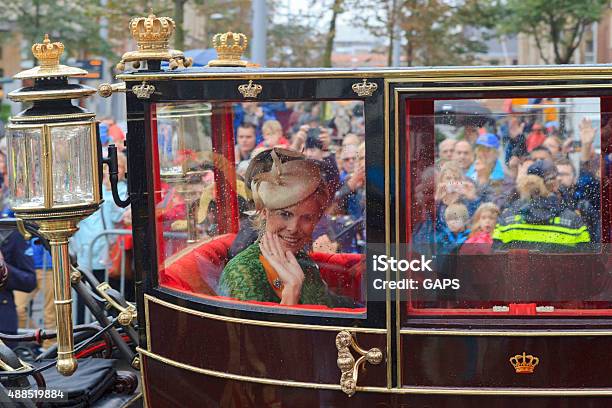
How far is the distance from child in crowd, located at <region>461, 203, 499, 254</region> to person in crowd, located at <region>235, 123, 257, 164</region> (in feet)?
3.19

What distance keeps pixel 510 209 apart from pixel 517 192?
0.07 metres

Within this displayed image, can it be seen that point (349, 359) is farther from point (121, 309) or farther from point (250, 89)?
point (121, 309)

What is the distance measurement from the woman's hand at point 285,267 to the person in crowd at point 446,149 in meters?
0.68

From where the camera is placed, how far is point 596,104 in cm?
373

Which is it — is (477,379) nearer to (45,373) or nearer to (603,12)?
(45,373)

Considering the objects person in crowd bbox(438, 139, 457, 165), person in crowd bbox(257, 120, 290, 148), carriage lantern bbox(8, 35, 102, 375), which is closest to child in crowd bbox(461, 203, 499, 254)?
person in crowd bbox(438, 139, 457, 165)

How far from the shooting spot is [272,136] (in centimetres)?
458

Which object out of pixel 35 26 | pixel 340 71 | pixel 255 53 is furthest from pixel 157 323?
pixel 35 26

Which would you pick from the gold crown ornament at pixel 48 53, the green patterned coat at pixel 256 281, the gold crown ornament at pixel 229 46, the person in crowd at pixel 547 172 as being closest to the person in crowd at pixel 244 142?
the gold crown ornament at pixel 229 46

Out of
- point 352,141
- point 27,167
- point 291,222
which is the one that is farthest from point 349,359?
point 27,167

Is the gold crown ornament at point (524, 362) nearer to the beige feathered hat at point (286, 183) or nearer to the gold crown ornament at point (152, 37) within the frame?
the beige feathered hat at point (286, 183)

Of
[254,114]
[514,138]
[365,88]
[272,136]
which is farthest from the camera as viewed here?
[254,114]

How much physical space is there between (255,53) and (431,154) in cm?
603

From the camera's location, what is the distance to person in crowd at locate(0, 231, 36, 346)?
630 centimetres
